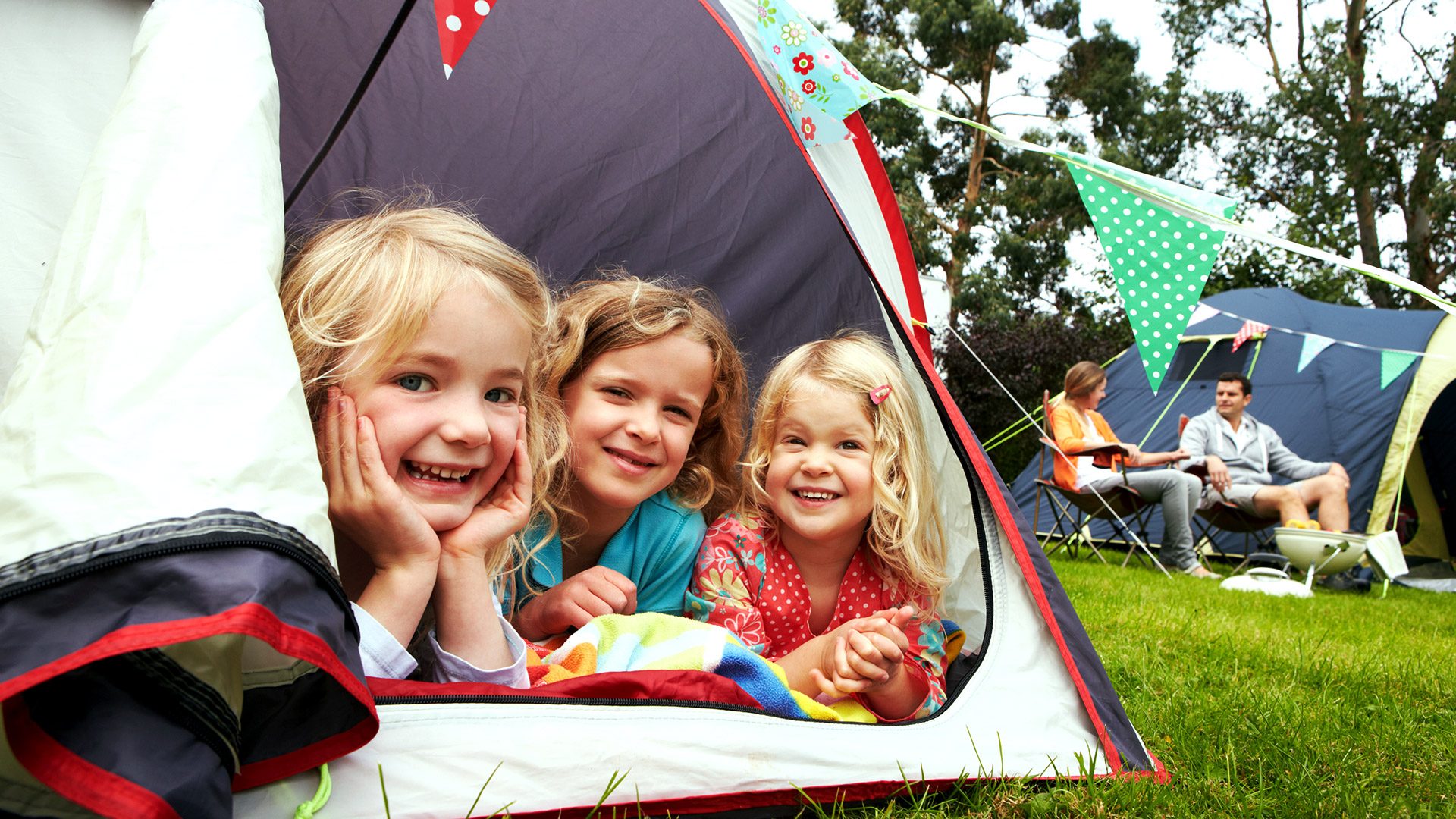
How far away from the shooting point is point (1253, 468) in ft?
16.1

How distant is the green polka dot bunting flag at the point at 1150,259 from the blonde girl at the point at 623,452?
68 cm

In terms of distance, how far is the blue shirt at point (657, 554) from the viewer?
1.67 metres

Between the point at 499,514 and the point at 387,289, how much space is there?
0.31 metres

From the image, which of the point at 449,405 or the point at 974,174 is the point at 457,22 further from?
the point at 974,174

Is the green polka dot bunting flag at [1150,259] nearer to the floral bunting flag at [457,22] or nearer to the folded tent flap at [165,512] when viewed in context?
the floral bunting flag at [457,22]

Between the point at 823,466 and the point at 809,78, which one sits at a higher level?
the point at 809,78

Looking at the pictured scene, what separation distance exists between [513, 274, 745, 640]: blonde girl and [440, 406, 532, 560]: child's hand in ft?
0.83

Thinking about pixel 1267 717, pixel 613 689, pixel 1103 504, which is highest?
pixel 1267 717

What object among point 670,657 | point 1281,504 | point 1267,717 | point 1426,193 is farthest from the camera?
point 1426,193

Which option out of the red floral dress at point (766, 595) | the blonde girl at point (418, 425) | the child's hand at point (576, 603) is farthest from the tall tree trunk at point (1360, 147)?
the blonde girl at point (418, 425)

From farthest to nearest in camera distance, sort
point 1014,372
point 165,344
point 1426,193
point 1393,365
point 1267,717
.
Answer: point 1426,193 → point 1014,372 → point 1393,365 → point 1267,717 → point 165,344

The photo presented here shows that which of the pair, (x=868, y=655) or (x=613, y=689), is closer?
(x=613, y=689)

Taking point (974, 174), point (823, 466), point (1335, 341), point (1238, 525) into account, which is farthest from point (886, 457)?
point (974, 174)

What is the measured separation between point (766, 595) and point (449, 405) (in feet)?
2.31
